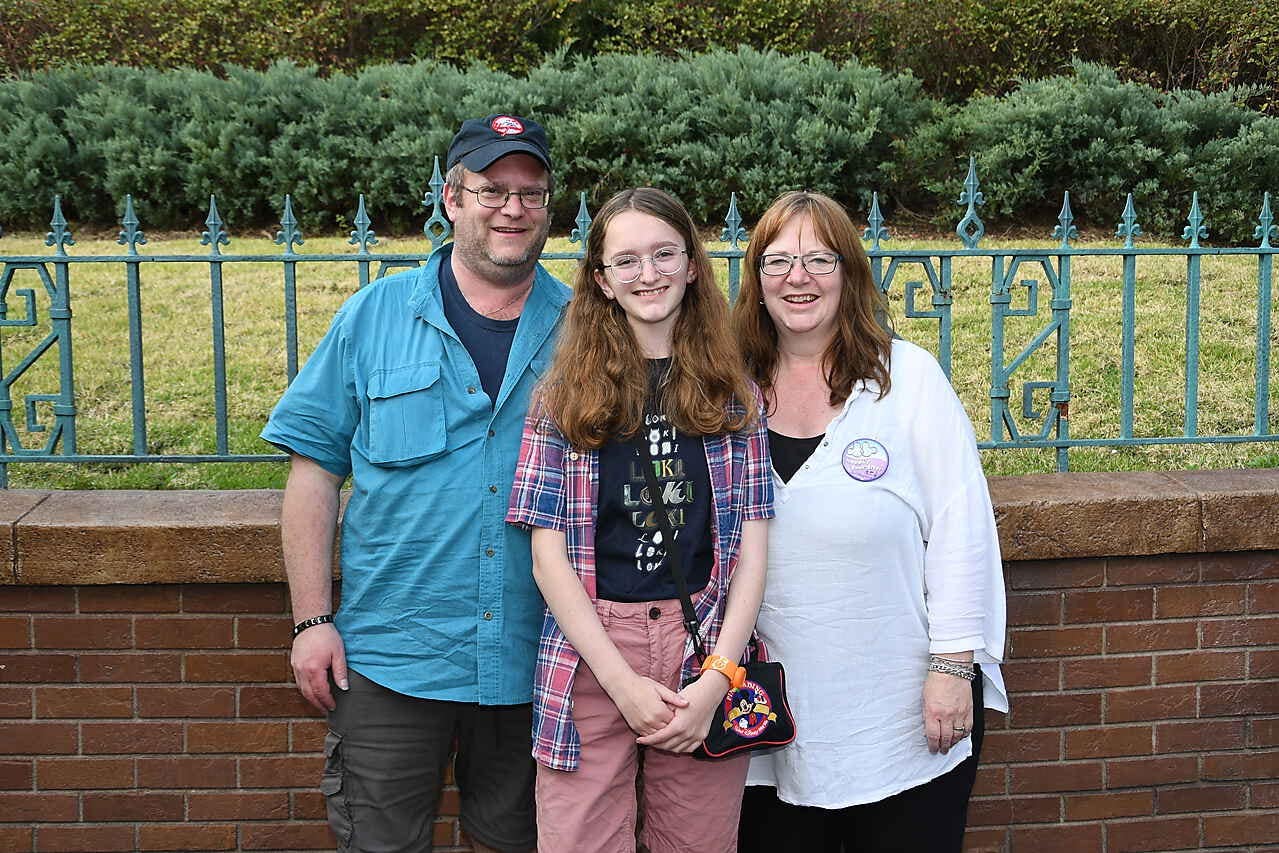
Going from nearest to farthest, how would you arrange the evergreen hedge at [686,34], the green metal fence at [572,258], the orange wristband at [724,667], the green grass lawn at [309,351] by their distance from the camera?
the orange wristband at [724,667] < the green metal fence at [572,258] < the green grass lawn at [309,351] < the evergreen hedge at [686,34]

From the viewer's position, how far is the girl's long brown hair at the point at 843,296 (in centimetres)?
270

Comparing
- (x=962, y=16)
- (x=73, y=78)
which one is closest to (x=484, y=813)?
(x=73, y=78)

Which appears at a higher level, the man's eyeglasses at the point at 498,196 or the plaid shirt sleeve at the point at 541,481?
the man's eyeglasses at the point at 498,196

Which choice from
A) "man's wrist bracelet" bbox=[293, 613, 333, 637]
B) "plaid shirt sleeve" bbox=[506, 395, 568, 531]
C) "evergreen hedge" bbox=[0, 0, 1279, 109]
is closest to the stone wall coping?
"man's wrist bracelet" bbox=[293, 613, 333, 637]

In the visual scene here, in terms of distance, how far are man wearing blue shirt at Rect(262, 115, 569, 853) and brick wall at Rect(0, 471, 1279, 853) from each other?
75 cm

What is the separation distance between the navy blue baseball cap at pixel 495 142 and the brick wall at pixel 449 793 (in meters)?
1.24

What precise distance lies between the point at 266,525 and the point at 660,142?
576 cm

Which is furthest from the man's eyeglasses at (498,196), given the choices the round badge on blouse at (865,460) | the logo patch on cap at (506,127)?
the round badge on blouse at (865,460)

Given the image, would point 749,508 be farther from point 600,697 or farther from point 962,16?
point 962,16

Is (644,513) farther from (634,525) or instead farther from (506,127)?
(506,127)

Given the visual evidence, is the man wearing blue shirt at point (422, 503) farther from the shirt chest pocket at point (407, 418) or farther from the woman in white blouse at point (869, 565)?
the woman in white blouse at point (869, 565)

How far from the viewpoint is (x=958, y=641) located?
2.65 meters

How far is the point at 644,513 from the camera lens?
2.54m

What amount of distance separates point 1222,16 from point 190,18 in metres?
9.14
